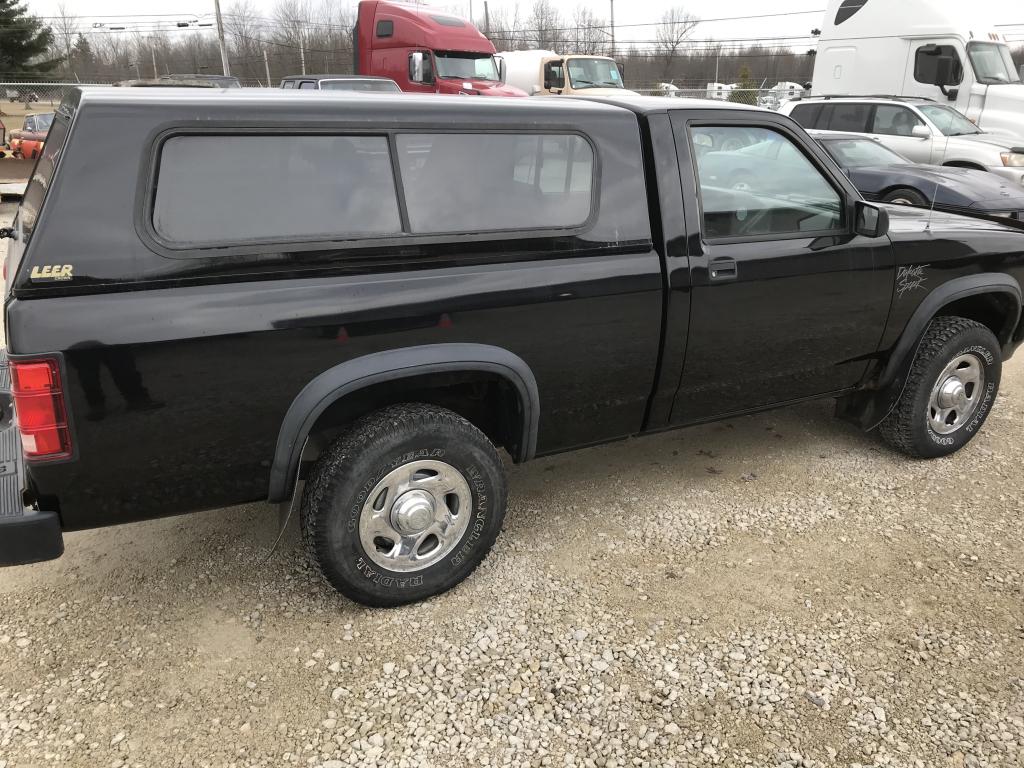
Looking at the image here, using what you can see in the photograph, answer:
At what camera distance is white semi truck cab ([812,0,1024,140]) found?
12062 millimetres

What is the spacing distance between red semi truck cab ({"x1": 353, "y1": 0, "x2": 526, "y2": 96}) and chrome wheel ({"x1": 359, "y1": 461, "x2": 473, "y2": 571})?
14976 mm

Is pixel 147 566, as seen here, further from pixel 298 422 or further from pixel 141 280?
pixel 141 280

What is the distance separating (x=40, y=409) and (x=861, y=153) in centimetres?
925

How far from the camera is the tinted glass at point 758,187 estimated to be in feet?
10.5

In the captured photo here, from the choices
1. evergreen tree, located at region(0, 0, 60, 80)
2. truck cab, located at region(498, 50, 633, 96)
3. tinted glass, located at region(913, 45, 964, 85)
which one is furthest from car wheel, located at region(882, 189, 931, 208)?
evergreen tree, located at region(0, 0, 60, 80)

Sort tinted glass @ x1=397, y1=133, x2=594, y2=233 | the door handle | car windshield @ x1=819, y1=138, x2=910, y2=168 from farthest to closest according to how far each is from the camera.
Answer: car windshield @ x1=819, y1=138, x2=910, y2=168, the door handle, tinted glass @ x1=397, y1=133, x2=594, y2=233

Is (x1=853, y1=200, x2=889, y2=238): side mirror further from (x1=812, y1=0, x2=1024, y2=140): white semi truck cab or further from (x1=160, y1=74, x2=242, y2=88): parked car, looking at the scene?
(x1=812, y1=0, x2=1024, y2=140): white semi truck cab

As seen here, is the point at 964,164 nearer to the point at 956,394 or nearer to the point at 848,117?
the point at 848,117

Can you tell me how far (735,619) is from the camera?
114 inches

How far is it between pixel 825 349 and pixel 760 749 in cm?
193

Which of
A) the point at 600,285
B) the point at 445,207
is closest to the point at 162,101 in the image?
the point at 445,207

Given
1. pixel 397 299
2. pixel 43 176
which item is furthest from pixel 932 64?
pixel 43 176

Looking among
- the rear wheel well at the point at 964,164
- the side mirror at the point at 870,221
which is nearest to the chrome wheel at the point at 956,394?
the side mirror at the point at 870,221

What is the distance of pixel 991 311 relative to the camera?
4.22 m
